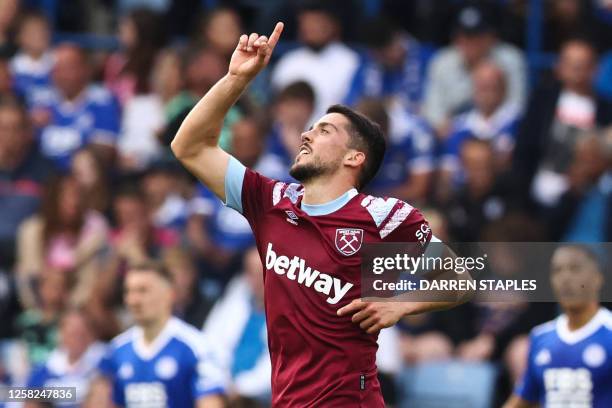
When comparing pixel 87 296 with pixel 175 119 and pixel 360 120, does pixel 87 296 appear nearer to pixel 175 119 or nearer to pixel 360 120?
pixel 175 119

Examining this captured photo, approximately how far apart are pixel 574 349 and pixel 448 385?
185 cm

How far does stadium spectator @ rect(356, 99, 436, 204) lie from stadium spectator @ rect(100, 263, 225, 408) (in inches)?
106

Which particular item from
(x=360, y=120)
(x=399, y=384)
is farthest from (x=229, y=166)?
(x=399, y=384)

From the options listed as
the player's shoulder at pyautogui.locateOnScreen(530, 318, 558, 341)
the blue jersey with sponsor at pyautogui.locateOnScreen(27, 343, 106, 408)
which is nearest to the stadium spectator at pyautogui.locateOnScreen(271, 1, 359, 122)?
the blue jersey with sponsor at pyautogui.locateOnScreen(27, 343, 106, 408)

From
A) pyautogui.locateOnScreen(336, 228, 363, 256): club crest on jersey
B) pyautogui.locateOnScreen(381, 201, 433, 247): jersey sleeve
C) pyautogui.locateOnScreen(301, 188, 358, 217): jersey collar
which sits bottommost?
pyautogui.locateOnScreen(336, 228, 363, 256): club crest on jersey

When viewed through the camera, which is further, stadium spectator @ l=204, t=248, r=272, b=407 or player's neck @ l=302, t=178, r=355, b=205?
stadium spectator @ l=204, t=248, r=272, b=407

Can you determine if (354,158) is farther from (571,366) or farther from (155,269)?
(155,269)

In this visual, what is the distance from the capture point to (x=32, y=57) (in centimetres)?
1424

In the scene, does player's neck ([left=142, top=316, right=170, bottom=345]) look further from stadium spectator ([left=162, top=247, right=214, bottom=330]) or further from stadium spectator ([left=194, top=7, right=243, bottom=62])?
stadium spectator ([left=194, top=7, right=243, bottom=62])

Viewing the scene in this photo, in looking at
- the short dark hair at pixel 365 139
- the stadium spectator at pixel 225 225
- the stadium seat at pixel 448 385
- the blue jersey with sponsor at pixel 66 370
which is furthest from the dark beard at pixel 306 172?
the stadium spectator at pixel 225 225

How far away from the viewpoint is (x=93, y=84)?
1412 cm

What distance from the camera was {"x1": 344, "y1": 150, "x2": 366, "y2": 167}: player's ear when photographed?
688 centimetres

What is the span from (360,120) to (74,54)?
285 inches

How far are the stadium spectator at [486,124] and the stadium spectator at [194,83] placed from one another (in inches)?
90.5
